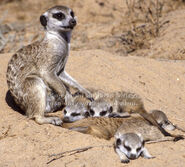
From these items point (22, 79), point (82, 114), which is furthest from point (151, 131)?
point (22, 79)

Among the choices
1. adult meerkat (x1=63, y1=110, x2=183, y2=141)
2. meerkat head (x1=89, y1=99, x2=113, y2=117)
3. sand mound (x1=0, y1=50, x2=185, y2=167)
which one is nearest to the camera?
sand mound (x1=0, y1=50, x2=185, y2=167)

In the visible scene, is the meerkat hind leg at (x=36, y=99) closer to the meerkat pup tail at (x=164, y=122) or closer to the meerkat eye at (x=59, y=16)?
the meerkat eye at (x=59, y=16)

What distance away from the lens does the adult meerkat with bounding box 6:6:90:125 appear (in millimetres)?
4314

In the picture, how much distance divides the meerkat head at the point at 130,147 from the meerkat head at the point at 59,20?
1574 mm

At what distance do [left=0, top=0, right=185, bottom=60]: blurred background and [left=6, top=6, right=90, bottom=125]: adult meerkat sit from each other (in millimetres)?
2654

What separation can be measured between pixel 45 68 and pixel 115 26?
5.05 m

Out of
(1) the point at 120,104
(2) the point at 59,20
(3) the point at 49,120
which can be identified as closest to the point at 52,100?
(3) the point at 49,120

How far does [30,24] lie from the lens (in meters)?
10.5

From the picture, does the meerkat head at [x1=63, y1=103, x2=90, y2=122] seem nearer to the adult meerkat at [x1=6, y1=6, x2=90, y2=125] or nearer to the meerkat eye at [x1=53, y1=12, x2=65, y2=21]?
the adult meerkat at [x1=6, y1=6, x2=90, y2=125]

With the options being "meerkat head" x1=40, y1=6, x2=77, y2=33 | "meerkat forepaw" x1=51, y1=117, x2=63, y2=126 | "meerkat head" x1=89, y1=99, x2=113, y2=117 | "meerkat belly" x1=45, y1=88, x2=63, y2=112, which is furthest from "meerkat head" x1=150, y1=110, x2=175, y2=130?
"meerkat head" x1=40, y1=6, x2=77, y2=33

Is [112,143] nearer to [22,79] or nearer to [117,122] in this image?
[117,122]

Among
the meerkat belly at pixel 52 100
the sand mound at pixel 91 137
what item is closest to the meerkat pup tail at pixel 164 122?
the sand mound at pixel 91 137

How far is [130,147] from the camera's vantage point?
334cm

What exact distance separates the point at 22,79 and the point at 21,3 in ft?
24.3
